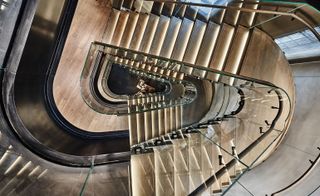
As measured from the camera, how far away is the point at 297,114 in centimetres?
546

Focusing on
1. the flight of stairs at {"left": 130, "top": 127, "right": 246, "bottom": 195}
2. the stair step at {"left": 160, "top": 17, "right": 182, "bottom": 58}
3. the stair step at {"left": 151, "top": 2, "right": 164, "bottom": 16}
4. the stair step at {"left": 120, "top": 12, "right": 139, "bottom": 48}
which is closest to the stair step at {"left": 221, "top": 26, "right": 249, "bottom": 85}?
the stair step at {"left": 160, "top": 17, "right": 182, "bottom": 58}

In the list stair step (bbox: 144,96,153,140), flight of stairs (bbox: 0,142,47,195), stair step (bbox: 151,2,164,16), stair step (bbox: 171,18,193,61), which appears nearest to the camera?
flight of stairs (bbox: 0,142,47,195)

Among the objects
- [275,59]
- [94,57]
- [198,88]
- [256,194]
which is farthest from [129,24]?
[256,194]

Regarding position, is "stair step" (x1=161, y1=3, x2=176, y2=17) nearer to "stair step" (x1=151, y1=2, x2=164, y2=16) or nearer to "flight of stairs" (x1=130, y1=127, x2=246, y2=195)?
"stair step" (x1=151, y1=2, x2=164, y2=16)

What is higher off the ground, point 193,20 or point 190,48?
point 193,20

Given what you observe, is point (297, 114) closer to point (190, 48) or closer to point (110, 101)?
point (190, 48)

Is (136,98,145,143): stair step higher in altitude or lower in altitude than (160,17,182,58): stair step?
lower

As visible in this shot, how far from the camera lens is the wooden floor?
564 centimetres

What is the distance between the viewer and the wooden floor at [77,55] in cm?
564

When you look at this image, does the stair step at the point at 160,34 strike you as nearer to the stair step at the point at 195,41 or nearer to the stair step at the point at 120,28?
the stair step at the point at 195,41

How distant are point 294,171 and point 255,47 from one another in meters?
2.42

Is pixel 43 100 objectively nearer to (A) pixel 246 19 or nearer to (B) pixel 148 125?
(B) pixel 148 125

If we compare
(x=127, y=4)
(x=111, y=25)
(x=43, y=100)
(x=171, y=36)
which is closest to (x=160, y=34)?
(x=171, y=36)

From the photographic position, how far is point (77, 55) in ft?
→ 19.2
